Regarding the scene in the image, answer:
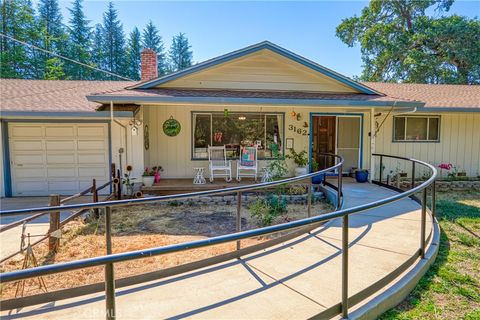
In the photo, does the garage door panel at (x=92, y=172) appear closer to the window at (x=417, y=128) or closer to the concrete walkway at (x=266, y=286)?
the concrete walkway at (x=266, y=286)

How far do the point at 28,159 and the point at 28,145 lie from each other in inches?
14.1

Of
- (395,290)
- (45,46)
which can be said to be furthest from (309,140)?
(45,46)

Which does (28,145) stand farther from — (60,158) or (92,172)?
(92,172)

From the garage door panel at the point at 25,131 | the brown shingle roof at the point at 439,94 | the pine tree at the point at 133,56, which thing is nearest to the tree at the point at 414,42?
the brown shingle roof at the point at 439,94

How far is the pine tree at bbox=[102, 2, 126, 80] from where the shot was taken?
36281 mm

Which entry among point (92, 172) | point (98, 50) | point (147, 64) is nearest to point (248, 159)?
point (92, 172)

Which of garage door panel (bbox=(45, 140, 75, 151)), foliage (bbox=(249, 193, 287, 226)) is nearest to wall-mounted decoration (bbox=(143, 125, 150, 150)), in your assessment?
garage door panel (bbox=(45, 140, 75, 151))

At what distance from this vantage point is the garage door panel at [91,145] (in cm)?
841

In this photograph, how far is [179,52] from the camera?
43.9 meters

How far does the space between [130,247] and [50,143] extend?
5.09 metres

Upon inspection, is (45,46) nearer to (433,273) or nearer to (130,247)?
(130,247)

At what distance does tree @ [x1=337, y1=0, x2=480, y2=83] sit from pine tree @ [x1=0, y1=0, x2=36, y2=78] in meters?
24.6

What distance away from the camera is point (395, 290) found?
2.93 metres

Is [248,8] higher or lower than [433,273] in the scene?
higher
